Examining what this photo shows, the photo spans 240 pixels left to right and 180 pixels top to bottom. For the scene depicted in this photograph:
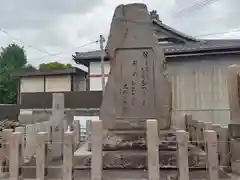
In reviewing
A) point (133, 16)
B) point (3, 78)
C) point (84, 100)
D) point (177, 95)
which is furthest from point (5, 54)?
point (133, 16)

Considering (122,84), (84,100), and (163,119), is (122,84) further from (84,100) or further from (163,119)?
(84,100)

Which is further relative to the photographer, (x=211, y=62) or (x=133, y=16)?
(x=211, y=62)

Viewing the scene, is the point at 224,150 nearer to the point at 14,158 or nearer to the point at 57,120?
the point at 14,158

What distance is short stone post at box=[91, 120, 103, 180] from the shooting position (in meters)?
4.73

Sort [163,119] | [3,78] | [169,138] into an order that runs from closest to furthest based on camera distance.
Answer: [169,138], [163,119], [3,78]

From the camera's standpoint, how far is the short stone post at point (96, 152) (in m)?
4.73

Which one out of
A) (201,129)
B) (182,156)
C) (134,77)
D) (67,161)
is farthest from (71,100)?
(182,156)

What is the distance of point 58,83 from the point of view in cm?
2158

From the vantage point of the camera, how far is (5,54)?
43031 millimetres

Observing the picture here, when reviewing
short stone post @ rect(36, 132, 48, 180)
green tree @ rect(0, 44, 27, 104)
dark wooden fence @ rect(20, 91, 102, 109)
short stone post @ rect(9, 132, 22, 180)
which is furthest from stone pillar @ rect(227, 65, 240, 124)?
green tree @ rect(0, 44, 27, 104)

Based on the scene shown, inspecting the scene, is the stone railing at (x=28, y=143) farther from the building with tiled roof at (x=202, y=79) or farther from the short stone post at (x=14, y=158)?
the building with tiled roof at (x=202, y=79)

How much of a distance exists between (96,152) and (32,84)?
1826cm

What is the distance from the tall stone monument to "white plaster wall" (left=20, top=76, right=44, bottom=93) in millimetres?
16362

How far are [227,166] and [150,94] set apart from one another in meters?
2.05
